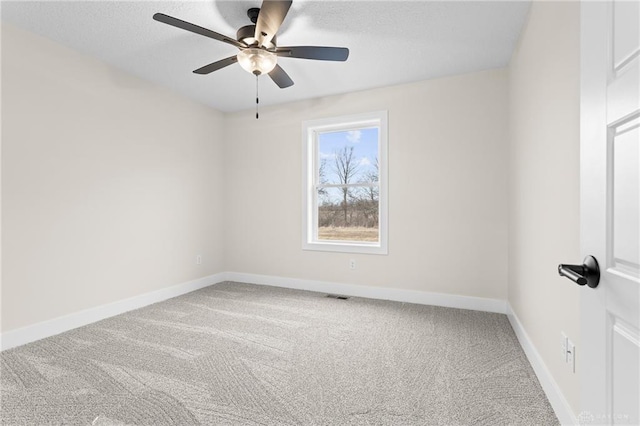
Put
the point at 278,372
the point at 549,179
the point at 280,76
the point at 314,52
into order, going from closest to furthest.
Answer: the point at 549,179, the point at 278,372, the point at 314,52, the point at 280,76

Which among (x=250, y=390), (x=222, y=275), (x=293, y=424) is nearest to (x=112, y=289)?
(x=222, y=275)

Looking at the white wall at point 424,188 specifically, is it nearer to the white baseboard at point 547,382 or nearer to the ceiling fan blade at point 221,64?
the white baseboard at point 547,382

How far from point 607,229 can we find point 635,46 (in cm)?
43

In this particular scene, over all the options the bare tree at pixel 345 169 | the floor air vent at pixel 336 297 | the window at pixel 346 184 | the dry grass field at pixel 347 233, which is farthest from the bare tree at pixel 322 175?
the floor air vent at pixel 336 297

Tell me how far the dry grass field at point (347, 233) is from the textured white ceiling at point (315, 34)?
1.81 metres

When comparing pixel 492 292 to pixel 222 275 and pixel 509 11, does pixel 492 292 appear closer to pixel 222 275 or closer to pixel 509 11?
pixel 509 11

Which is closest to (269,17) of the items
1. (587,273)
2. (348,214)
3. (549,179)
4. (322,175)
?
(549,179)

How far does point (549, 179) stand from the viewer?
1.84m

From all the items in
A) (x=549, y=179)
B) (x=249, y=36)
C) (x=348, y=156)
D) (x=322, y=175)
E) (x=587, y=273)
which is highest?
(x=249, y=36)

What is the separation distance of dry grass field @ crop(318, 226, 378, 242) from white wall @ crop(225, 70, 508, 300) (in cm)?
26

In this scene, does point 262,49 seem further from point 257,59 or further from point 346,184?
point 346,184

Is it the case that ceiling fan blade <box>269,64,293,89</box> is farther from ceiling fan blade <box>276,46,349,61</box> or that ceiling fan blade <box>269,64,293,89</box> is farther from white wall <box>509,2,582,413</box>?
white wall <box>509,2,582,413</box>

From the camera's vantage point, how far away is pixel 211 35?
2172 millimetres

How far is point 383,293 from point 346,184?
4.82ft
